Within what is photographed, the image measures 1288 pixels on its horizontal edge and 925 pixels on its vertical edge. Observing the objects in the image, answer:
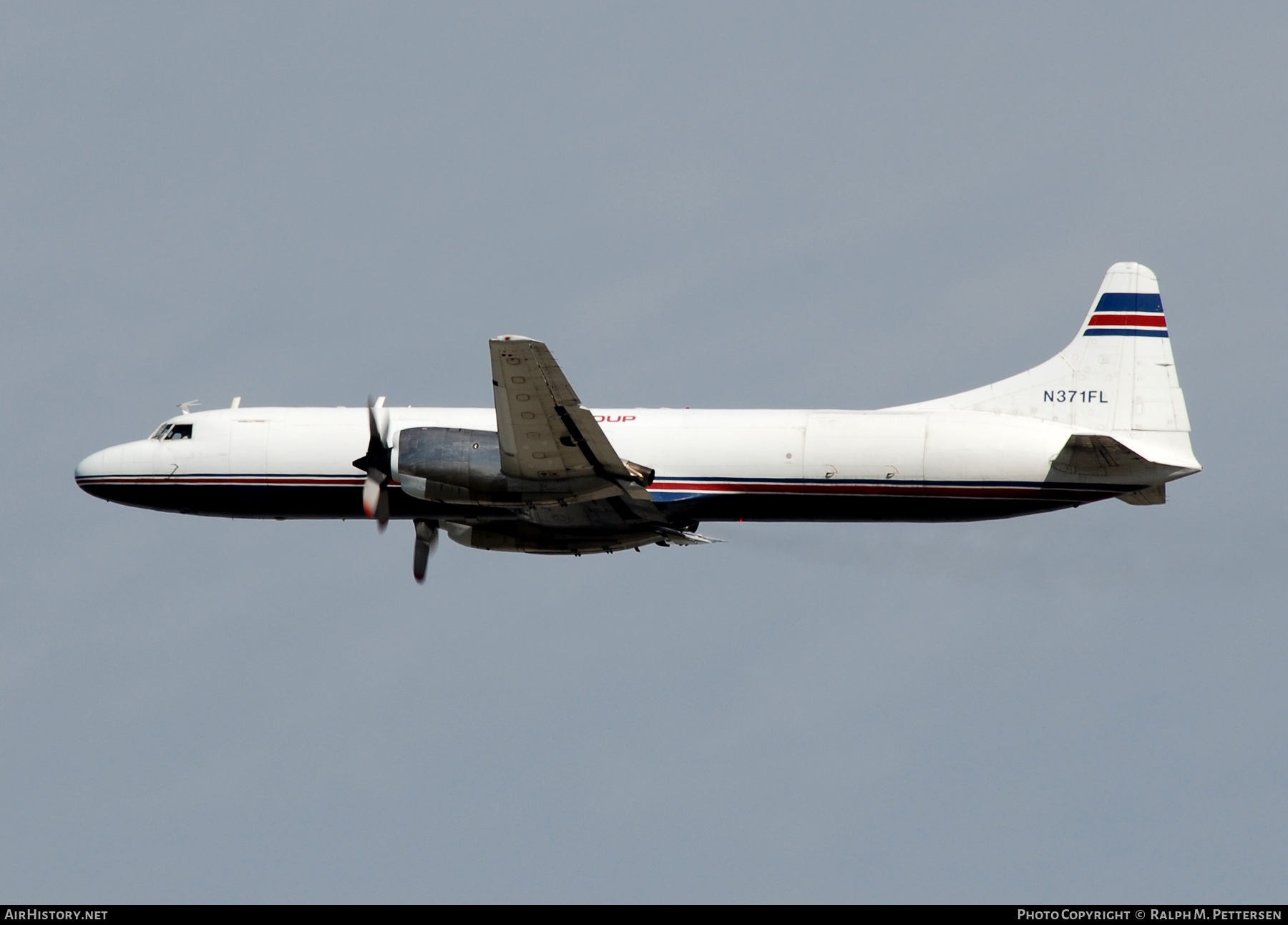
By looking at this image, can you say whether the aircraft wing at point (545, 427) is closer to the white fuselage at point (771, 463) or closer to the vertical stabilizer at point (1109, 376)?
the white fuselage at point (771, 463)

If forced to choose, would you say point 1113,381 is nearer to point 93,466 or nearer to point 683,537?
point 683,537

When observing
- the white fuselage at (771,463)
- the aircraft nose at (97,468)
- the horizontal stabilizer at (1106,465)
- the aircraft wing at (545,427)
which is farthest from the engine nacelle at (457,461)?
the horizontal stabilizer at (1106,465)

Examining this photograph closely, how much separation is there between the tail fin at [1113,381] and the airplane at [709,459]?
3cm

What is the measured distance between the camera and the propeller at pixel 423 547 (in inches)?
1556

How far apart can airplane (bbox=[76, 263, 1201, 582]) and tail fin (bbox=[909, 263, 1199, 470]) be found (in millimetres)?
34

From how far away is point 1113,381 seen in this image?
36.9 meters

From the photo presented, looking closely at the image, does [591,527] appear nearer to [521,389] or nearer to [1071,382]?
[521,389]

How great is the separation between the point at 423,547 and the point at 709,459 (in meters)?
7.60

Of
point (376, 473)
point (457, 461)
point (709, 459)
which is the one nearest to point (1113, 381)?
point (709, 459)

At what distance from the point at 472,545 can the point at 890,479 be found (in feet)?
32.9

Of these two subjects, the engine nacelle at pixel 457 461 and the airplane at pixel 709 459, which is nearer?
the engine nacelle at pixel 457 461
